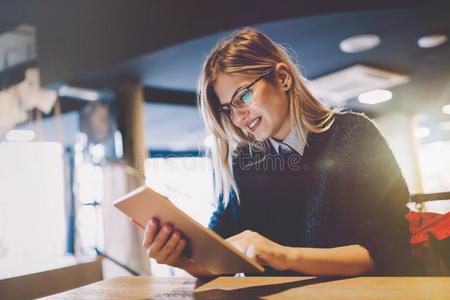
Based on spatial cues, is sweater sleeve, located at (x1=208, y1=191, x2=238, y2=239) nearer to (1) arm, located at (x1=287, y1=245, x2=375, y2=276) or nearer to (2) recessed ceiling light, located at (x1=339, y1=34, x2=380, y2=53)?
(1) arm, located at (x1=287, y1=245, x2=375, y2=276)

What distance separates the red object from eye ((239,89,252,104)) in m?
0.76

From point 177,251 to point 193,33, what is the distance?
227 cm

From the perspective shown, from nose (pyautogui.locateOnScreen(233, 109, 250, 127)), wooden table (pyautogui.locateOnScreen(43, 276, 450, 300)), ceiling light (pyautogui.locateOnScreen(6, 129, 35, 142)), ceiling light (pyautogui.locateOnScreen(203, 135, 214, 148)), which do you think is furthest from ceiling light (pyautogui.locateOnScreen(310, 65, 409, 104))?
ceiling light (pyautogui.locateOnScreen(6, 129, 35, 142))

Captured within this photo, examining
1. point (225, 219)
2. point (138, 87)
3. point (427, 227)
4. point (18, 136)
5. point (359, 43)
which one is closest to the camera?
point (427, 227)

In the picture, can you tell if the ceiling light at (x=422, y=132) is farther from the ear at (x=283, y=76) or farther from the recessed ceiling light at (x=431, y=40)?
the ear at (x=283, y=76)

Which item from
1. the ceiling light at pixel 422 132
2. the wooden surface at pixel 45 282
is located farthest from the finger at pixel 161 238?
the ceiling light at pixel 422 132

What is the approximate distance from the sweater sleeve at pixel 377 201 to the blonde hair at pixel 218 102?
0.19 metres

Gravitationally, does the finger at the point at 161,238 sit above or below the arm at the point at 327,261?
above

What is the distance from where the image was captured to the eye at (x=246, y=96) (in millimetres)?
1670

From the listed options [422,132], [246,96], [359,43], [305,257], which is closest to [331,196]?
[305,257]

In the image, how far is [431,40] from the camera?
3346 millimetres

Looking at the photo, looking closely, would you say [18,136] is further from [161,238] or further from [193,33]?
[161,238]

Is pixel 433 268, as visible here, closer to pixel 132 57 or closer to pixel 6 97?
pixel 132 57

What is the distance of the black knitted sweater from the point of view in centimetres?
123
